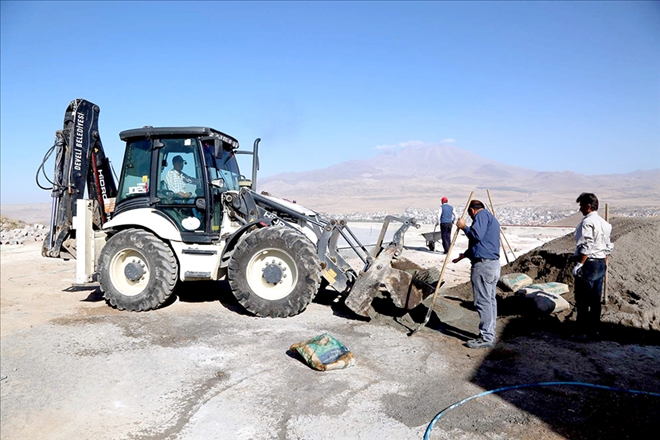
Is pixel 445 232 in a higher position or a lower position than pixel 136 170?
lower

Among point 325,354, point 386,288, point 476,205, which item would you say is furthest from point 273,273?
point 476,205

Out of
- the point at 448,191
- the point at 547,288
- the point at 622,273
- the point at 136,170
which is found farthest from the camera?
the point at 448,191

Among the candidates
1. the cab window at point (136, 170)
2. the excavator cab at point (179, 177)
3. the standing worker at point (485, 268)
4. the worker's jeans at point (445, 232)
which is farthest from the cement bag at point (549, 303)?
the worker's jeans at point (445, 232)

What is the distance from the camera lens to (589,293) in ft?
18.5

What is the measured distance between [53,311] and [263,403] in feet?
16.9

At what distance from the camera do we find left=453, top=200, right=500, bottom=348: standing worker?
5.41 meters

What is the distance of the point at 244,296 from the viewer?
666 centimetres

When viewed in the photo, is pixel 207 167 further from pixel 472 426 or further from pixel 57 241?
pixel 472 426

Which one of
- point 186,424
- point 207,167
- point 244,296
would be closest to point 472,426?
point 186,424

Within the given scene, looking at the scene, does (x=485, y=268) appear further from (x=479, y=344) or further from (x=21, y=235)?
(x=21, y=235)

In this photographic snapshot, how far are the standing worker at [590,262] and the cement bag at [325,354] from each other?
2984mm

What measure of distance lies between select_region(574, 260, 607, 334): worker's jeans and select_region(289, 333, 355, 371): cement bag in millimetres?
2991

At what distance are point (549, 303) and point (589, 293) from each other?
35.8 inches

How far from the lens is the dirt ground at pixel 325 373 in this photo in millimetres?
3758
